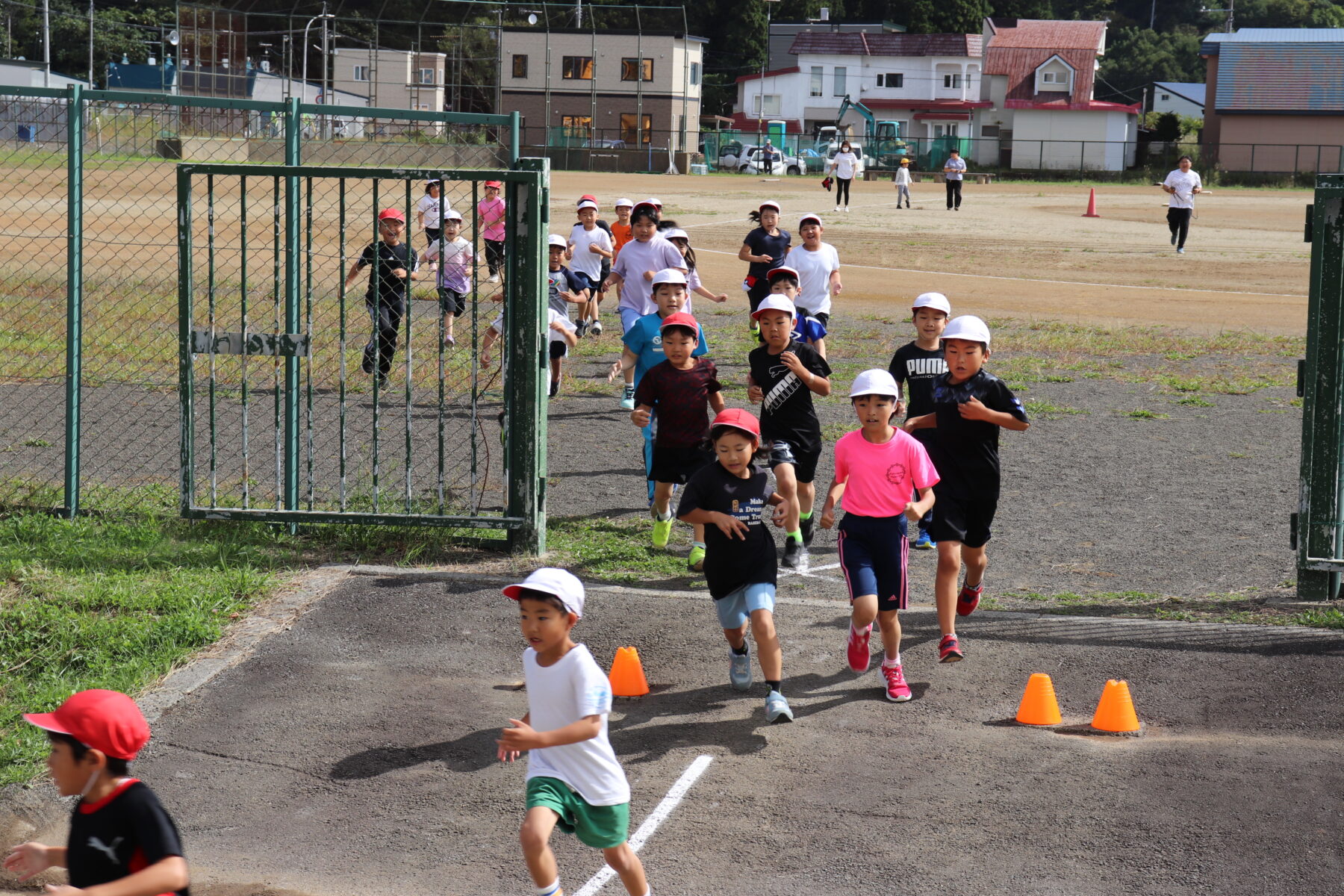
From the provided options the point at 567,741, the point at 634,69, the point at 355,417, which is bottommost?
the point at 355,417

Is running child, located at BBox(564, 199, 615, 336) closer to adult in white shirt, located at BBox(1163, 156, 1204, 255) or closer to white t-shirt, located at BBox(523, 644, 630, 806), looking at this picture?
white t-shirt, located at BBox(523, 644, 630, 806)

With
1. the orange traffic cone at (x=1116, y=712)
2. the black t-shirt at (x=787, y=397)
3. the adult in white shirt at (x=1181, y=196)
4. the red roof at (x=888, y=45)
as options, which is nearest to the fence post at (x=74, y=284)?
the black t-shirt at (x=787, y=397)

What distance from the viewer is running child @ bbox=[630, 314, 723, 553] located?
27.0 ft

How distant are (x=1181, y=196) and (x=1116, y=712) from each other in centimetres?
2615

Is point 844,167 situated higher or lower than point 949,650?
higher

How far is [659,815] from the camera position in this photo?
5.54 metres

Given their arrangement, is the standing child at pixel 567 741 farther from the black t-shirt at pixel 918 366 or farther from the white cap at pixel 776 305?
the black t-shirt at pixel 918 366

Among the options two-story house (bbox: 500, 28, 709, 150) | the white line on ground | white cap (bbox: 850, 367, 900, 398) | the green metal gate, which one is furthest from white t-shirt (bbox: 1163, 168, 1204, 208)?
two-story house (bbox: 500, 28, 709, 150)

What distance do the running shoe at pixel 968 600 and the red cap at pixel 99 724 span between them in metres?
5.11

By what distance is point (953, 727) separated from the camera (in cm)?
639

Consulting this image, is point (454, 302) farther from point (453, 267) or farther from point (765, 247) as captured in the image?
point (765, 247)

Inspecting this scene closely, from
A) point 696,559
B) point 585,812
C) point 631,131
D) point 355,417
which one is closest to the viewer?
point 585,812

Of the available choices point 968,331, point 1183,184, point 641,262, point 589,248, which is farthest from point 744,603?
point 1183,184

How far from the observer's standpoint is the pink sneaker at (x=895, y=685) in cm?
666
